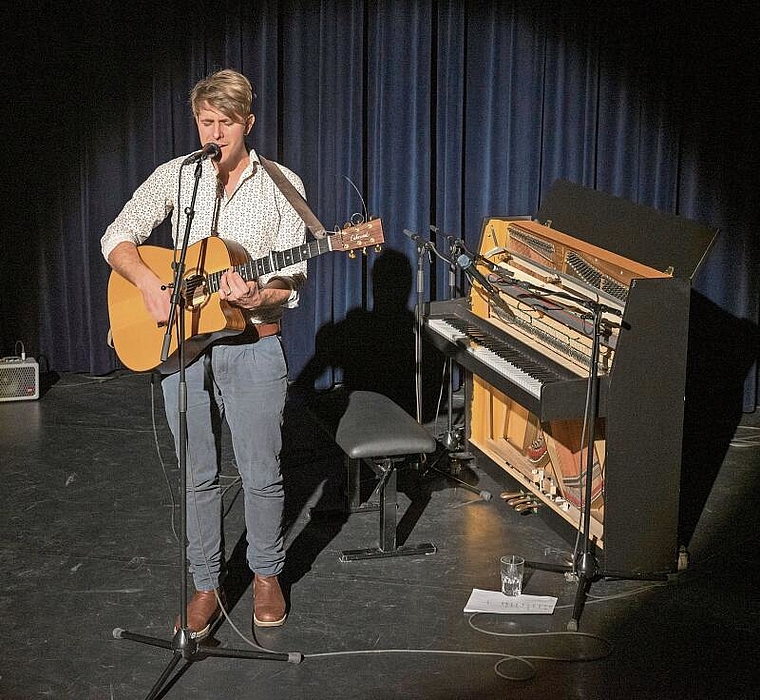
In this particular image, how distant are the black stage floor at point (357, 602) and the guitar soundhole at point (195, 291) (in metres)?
1.15

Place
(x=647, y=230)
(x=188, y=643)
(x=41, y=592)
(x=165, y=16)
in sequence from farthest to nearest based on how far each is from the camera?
(x=165, y=16) < (x=647, y=230) < (x=41, y=592) < (x=188, y=643)

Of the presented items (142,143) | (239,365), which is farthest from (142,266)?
(142,143)

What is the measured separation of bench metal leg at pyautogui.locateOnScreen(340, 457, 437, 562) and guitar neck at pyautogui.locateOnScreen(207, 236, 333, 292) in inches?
47.9

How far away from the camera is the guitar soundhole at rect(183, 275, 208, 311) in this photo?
3596mm

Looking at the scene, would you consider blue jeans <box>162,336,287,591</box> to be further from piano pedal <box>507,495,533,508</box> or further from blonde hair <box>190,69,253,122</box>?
piano pedal <box>507,495,533,508</box>

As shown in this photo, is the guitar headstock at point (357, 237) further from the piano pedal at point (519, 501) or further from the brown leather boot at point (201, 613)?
the piano pedal at point (519, 501)

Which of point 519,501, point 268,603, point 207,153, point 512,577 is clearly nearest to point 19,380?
point 519,501

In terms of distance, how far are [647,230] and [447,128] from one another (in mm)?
2713

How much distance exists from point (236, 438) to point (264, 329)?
39 centimetres

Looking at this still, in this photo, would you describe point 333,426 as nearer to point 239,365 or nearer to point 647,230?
point 239,365

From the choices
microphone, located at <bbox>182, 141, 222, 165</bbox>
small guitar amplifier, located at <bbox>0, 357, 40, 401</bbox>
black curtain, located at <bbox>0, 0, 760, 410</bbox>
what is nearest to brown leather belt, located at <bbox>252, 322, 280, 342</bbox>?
microphone, located at <bbox>182, 141, 222, 165</bbox>

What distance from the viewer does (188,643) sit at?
3.59 meters

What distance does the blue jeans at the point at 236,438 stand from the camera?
146 inches

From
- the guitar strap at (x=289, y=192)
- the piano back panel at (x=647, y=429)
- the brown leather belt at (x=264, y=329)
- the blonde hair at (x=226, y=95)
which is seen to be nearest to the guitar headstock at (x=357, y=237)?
the guitar strap at (x=289, y=192)
